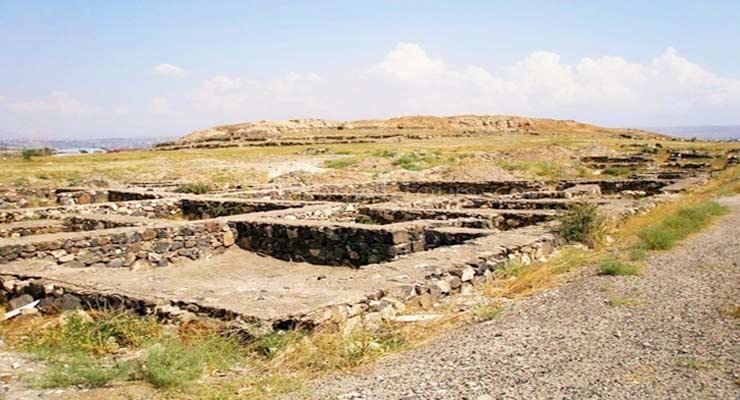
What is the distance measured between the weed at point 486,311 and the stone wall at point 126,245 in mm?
5334

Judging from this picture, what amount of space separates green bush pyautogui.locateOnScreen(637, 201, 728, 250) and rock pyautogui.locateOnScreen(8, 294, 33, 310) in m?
7.40

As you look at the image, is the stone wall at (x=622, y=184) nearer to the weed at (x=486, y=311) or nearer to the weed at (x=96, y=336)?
the weed at (x=486, y=311)

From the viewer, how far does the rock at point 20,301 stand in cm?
729

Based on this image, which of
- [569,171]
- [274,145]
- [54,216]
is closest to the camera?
[54,216]

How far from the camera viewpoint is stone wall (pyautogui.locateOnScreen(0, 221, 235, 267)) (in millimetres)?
8898

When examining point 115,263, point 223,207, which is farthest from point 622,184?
point 115,263

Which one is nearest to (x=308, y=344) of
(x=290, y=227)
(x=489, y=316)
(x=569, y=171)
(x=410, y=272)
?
(x=489, y=316)

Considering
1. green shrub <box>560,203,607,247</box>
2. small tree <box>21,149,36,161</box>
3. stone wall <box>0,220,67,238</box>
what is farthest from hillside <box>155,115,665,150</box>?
green shrub <box>560,203,607,247</box>

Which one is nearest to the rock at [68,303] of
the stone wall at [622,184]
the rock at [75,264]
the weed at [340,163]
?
the rock at [75,264]

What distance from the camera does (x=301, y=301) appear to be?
5832 mm

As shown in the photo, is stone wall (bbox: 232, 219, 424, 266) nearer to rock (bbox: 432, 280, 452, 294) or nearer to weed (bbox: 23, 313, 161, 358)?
rock (bbox: 432, 280, 452, 294)

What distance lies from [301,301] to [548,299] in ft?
7.60

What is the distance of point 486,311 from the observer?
6035mm

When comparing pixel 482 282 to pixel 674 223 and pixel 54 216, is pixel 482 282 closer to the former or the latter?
pixel 674 223
